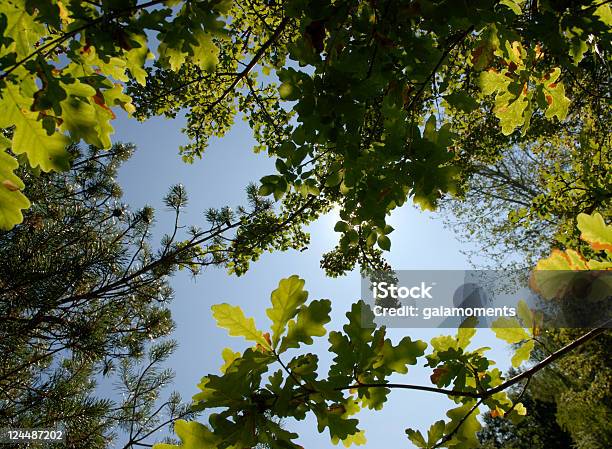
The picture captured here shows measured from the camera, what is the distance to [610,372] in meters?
10.1

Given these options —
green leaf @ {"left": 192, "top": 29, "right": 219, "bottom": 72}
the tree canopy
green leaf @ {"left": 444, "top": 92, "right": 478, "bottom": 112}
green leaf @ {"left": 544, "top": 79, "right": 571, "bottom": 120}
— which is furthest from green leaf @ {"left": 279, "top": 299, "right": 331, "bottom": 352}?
green leaf @ {"left": 544, "top": 79, "right": 571, "bottom": 120}

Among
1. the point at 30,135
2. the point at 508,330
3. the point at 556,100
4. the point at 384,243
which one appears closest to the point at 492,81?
the point at 556,100

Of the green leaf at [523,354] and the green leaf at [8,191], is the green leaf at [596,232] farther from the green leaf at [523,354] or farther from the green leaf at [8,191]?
the green leaf at [8,191]

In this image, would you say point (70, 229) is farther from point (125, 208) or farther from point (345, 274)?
point (345, 274)

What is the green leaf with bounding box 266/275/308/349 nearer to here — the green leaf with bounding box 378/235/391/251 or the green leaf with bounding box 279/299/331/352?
the green leaf with bounding box 279/299/331/352

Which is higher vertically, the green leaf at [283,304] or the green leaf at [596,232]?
the green leaf at [596,232]

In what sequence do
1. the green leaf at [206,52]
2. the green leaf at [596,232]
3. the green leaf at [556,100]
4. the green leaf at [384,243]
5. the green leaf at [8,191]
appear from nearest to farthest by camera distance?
the green leaf at [596,232]
the green leaf at [8,191]
the green leaf at [206,52]
the green leaf at [384,243]
the green leaf at [556,100]

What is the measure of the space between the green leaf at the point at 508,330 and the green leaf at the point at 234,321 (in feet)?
3.29

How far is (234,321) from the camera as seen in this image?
1349 mm

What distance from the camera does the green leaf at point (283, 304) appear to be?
4.31 ft

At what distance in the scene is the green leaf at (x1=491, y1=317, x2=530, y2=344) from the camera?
160 centimetres

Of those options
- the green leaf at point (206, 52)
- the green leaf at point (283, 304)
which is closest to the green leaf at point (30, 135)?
the green leaf at point (206, 52)

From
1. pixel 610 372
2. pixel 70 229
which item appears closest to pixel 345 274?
pixel 70 229

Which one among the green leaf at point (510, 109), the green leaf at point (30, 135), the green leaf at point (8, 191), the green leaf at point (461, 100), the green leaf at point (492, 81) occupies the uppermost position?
the green leaf at point (492, 81)
